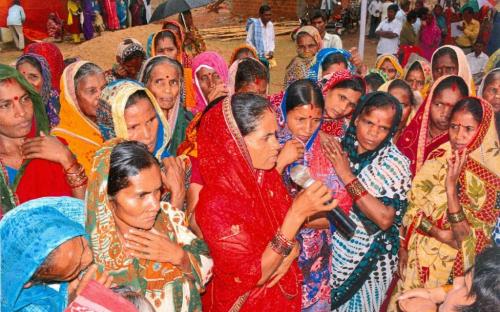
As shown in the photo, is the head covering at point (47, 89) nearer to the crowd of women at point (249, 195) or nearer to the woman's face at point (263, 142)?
the crowd of women at point (249, 195)

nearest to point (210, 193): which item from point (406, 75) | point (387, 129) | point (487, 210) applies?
point (387, 129)

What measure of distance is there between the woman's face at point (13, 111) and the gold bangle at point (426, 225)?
8.18 feet

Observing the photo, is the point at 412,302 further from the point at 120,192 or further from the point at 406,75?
the point at 406,75

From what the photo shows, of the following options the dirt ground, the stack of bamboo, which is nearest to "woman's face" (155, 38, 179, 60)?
the dirt ground

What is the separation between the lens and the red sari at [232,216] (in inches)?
84.0

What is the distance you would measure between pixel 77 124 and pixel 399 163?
86.5 inches

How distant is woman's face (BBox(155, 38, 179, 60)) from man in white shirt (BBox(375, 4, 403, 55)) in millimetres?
6741

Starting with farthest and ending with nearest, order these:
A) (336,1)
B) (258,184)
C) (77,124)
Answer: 1. (336,1)
2. (77,124)
3. (258,184)

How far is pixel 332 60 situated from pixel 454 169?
6.62ft

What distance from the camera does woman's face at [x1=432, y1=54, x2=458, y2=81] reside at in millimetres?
4371

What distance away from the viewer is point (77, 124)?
3.30 meters

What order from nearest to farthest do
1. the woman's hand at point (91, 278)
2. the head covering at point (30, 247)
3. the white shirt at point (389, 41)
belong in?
the head covering at point (30, 247) → the woman's hand at point (91, 278) → the white shirt at point (389, 41)

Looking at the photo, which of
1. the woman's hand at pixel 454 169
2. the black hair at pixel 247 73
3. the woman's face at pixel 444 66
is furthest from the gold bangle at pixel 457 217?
the woman's face at pixel 444 66

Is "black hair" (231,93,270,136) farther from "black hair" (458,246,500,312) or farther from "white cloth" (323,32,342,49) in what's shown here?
"white cloth" (323,32,342,49)
